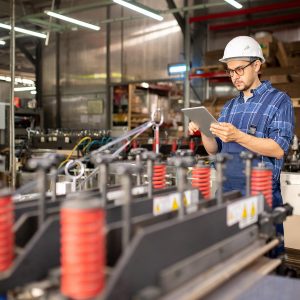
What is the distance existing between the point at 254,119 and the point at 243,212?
2.65 feet

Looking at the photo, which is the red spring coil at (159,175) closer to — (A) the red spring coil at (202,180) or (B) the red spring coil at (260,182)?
(A) the red spring coil at (202,180)

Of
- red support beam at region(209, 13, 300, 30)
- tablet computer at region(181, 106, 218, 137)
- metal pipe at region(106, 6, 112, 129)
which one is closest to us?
tablet computer at region(181, 106, 218, 137)

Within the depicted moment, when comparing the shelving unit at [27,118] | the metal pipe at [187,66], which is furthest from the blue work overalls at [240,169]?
the shelving unit at [27,118]

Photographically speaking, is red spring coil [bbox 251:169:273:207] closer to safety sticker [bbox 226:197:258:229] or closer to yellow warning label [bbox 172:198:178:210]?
safety sticker [bbox 226:197:258:229]

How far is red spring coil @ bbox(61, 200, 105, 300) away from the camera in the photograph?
2.36 ft

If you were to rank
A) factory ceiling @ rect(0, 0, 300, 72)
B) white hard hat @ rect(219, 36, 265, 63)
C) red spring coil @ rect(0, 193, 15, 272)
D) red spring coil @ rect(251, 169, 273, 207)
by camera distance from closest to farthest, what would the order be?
red spring coil @ rect(0, 193, 15, 272)
red spring coil @ rect(251, 169, 273, 207)
white hard hat @ rect(219, 36, 265, 63)
factory ceiling @ rect(0, 0, 300, 72)

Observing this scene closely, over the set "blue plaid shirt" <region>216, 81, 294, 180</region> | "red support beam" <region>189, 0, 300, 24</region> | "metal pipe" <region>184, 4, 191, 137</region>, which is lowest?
"blue plaid shirt" <region>216, 81, 294, 180</region>

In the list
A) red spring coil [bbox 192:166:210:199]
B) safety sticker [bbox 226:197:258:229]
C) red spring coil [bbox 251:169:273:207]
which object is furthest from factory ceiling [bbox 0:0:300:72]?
safety sticker [bbox 226:197:258:229]

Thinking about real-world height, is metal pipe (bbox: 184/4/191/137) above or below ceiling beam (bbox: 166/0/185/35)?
below

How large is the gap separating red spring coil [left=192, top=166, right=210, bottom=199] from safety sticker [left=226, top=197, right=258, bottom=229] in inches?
8.3

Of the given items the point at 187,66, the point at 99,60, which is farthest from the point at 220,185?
the point at 99,60

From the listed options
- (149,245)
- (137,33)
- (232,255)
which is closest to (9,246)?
(149,245)

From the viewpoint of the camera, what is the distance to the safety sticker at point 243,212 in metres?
1.11

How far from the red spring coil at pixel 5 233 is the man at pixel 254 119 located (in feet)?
3.46
